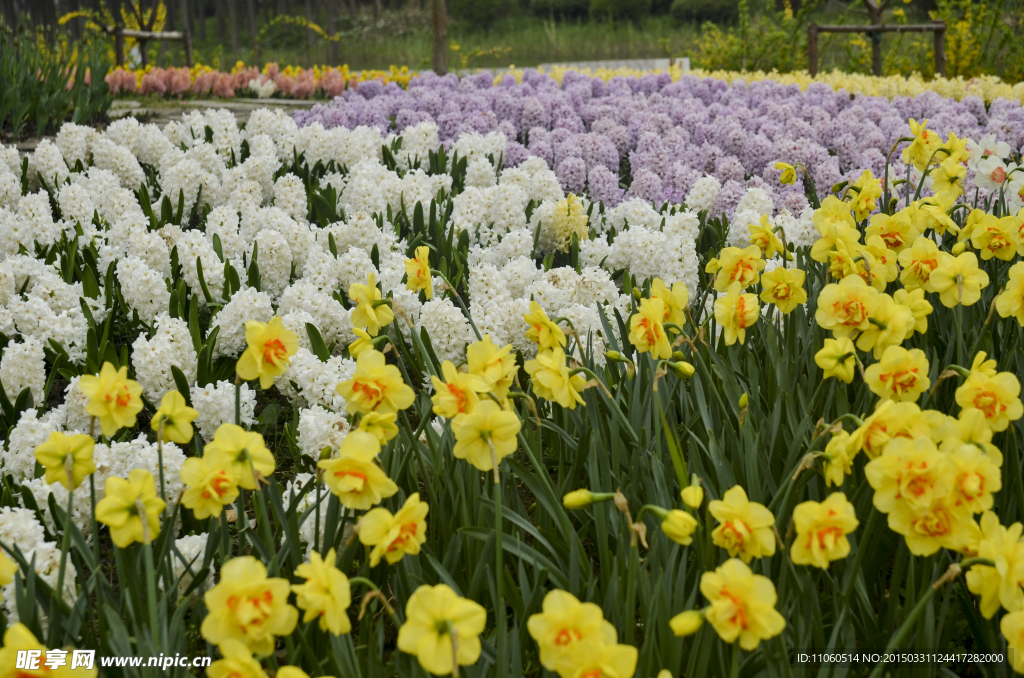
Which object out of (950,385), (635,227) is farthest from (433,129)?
(950,385)

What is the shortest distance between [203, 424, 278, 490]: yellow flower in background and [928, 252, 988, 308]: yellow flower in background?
1439 millimetres

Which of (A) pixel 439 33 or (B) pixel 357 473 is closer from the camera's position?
(B) pixel 357 473

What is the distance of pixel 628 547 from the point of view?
54.7 inches

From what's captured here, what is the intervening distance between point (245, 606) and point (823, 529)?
73 centimetres

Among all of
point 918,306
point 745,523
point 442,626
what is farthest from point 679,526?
point 918,306

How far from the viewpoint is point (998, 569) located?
0.97m

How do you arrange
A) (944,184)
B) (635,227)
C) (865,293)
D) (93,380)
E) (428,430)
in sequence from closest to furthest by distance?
1. (93,380)
2. (865,293)
3. (428,430)
4. (944,184)
5. (635,227)

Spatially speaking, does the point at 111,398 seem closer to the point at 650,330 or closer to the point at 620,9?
the point at 650,330

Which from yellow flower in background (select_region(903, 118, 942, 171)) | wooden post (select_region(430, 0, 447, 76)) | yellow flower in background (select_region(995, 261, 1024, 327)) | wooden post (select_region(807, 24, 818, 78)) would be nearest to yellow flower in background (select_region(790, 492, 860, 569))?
yellow flower in background (select_region(995, 261, 1024, 327))

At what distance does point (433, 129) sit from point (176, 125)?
5.44 ft

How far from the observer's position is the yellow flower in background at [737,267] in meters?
1.83

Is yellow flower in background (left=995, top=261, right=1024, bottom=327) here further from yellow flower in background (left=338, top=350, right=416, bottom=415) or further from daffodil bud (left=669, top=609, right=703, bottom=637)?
yellow flower in background (left=338, top=350, right=416, bottom=415)

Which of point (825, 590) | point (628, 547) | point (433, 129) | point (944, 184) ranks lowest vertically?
point (825, 590)

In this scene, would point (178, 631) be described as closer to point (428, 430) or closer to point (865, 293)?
point (428, 430)
